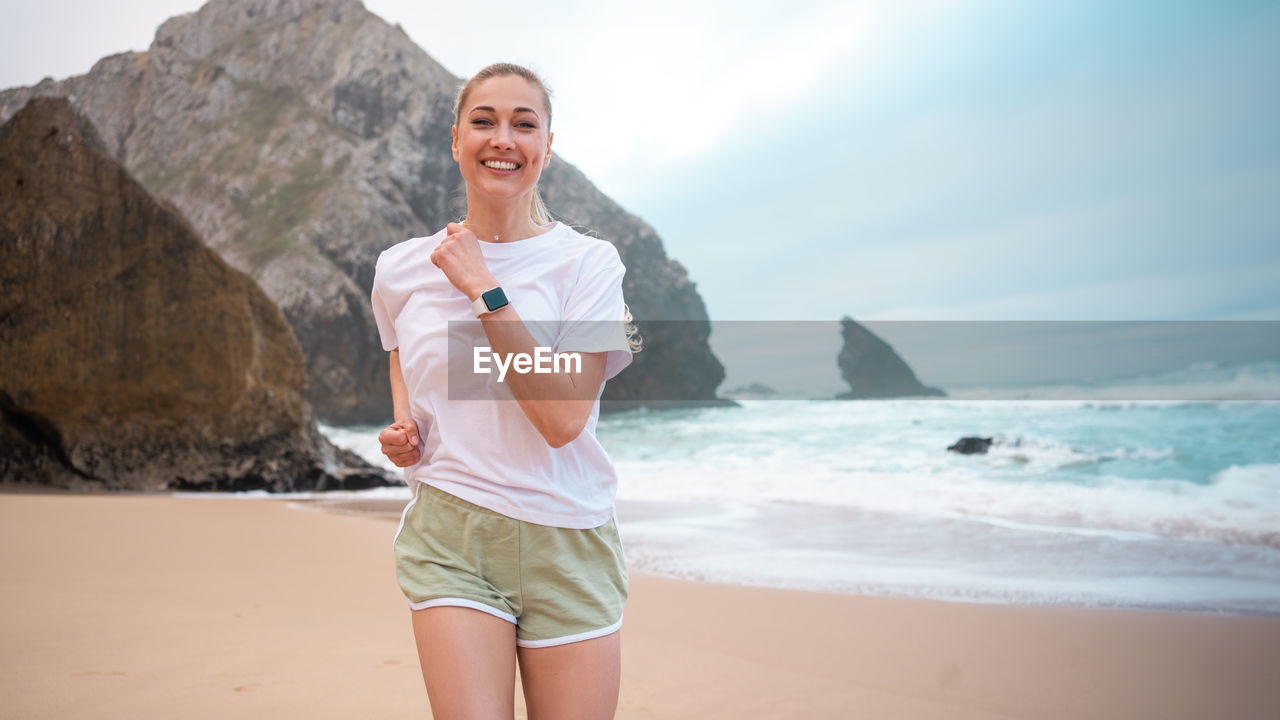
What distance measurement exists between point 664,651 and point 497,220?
8.99 feet

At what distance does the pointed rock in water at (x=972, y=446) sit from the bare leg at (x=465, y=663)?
17.1 meters

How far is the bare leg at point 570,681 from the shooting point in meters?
Result: 1.47

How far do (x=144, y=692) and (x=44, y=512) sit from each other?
5.50 meters

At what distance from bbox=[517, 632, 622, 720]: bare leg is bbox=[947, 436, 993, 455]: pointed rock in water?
17.0m

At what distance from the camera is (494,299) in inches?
57.6

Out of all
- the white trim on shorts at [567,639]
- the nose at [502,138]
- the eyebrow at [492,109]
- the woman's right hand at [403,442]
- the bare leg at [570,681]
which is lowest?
the bare leg at [570,681]

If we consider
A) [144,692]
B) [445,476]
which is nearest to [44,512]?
[144,692]

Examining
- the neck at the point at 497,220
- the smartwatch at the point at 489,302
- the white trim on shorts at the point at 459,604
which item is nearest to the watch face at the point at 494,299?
the smartwatch at the point at 489,302

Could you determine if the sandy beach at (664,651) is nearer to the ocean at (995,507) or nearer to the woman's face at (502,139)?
the ocean at (995,507)

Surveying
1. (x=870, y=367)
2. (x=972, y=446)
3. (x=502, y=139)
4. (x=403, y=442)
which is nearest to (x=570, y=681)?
(x=403, y=442)

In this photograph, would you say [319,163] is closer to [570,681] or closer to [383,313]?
[383,313]

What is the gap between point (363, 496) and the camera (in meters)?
11.4

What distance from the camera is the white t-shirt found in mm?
1528

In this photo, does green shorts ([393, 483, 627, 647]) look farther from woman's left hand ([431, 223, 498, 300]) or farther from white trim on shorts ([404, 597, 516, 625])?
woman's left hand ([431, 223, 498, 300])
